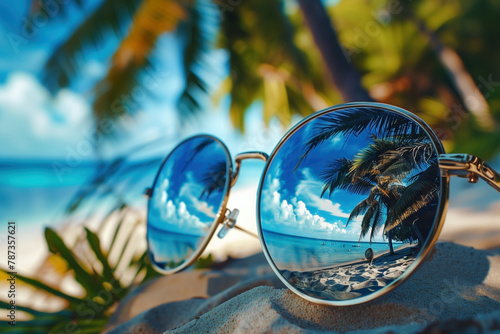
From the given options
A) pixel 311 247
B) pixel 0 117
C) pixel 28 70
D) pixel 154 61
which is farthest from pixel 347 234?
pixel 0 117

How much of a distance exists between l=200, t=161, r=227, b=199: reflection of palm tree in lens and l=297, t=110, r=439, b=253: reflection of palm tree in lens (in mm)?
449

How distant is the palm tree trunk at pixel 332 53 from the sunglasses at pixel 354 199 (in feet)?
8.67

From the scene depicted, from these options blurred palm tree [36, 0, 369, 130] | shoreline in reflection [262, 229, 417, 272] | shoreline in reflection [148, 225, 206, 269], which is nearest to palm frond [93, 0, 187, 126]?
blurred palm tree [36, 0, 369, 130]

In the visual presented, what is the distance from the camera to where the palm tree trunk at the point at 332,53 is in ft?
10.9

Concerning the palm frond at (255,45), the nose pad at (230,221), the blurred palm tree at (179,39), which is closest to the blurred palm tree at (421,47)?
the palm frond at (255,45)

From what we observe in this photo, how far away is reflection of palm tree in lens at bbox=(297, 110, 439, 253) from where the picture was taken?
2.19 ft

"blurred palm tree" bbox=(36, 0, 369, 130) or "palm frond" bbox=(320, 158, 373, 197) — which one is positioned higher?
"blurred palm tree" bbox=(36, 0, 369, 130)

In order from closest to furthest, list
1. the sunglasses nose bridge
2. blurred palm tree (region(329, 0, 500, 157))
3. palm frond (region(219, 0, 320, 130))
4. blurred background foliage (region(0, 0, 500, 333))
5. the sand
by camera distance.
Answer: the sand, the sunglasses nose bridge, blurred background foliage (region(0, 0, 500, 333)), palm frond (region(219, 0, 320, 130)), blurred palm tree (region(329, 0, 500, 157))

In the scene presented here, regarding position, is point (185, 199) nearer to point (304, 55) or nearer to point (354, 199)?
point (354, 199)

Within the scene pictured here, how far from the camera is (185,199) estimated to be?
1.21m

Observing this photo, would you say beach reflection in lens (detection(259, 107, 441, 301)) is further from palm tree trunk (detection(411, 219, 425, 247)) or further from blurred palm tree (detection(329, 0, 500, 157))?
blurred palm tree (detection(329, 0, 500, 157))

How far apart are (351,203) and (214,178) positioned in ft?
1.86

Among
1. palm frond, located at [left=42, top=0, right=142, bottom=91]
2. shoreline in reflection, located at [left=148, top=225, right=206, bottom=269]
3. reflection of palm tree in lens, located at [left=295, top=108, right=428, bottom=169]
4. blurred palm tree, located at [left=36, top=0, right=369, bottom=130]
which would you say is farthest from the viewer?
blurred palm tree, located at [left=36, top=0, right=369, bottom=130]

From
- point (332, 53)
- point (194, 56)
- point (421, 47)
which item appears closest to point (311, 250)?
point (332, 53)
